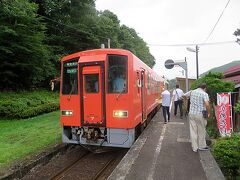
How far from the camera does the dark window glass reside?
871 cm

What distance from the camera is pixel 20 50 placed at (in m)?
19.8

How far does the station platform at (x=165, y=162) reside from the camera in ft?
19.7

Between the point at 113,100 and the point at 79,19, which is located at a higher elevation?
the point at 79,19

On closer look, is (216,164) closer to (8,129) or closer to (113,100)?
(113,100)

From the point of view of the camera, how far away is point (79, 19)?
1232 inches

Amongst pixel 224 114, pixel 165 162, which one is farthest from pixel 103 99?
pixel 224 114

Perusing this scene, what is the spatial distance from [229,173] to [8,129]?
30.7 feet

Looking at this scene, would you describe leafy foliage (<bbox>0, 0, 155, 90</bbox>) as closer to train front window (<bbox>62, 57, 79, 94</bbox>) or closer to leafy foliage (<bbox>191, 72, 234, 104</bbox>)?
train front window (<bbox>62, 57, 79, 94</bbox>)

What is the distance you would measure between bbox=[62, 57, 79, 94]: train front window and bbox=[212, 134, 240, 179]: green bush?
173 inches

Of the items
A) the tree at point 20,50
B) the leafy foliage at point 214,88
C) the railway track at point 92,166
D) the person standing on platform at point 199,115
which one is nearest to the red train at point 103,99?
the railway track at point 92,166

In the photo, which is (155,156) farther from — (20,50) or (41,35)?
(41,35)

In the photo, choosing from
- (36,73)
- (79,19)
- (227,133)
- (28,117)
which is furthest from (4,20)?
(227,133)

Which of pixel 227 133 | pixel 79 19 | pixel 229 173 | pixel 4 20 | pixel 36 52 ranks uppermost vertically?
pixel 79 19

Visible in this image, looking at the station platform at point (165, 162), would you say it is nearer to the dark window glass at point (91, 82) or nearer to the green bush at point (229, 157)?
the green bush at point (229, 157)
